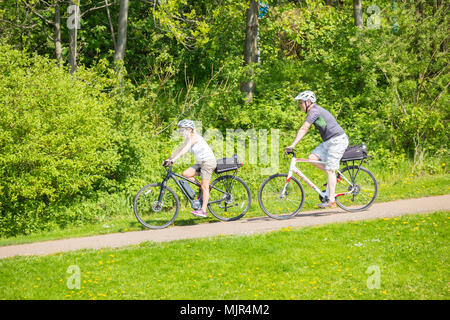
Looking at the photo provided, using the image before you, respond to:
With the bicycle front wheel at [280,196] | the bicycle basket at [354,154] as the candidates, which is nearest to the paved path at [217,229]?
the bicycle front wheel at [280,196]

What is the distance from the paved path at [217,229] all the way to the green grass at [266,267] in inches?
17.1

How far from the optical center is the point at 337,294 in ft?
17.9

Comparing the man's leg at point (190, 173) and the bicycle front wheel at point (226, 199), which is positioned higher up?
the man's leg at point (190, 173)

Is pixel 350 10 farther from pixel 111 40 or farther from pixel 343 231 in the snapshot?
pixel 343 231

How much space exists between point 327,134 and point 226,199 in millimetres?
2180

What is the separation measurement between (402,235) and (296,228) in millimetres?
1647

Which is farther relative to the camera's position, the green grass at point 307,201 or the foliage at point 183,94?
the foliage at point 183,94

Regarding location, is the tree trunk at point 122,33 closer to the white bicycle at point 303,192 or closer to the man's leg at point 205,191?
the man's leg at point 205,191

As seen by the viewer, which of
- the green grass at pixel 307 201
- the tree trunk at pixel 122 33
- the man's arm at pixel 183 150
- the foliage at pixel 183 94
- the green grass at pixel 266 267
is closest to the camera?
the green grass at pixel 266 267

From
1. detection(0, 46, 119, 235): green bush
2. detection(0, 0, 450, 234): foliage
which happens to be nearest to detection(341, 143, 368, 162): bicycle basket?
detection(0, 0, 450, 234): foliage

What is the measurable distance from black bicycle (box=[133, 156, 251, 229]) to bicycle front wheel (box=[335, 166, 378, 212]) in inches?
67.4

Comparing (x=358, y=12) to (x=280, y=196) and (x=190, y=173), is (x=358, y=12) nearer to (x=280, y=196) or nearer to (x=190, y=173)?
(x=280, y=196)

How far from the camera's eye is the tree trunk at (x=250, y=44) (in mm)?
17406
